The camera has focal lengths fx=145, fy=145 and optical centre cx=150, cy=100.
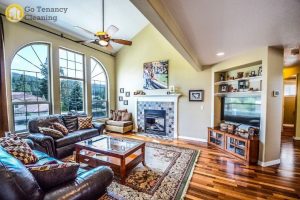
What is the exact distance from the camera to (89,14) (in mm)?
4043

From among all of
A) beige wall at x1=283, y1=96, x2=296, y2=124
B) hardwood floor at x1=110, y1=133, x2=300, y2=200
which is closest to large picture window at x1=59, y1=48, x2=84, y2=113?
hardwood floor at x1=110, y1=133, x2=300, y2=200

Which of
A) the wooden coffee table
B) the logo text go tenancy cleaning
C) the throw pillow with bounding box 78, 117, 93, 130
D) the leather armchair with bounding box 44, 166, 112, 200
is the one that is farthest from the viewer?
the throw pillow with bounding box 78, 117, 93, 130

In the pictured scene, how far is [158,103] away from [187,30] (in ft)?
10.8

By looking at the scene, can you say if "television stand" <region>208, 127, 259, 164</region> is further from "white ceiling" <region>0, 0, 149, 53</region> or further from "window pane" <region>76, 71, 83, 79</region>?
"window pane" <region>76, 71, 83, 79</region>

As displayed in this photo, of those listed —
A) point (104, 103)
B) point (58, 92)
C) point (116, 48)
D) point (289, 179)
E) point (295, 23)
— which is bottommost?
point (289, 179)

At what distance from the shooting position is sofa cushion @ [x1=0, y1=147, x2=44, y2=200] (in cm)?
91

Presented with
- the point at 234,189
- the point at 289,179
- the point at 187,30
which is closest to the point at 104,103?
the point at 187,30

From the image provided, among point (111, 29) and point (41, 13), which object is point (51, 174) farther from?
point (41, 13)

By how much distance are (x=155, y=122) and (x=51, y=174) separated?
168 inches

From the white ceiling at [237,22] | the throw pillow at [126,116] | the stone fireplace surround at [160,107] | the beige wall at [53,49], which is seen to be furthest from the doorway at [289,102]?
the beige wall at [53,49]

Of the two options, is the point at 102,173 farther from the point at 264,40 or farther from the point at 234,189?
the point at 264,40

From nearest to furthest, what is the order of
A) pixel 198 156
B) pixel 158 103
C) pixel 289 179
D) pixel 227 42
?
pixel 289 179 → pixel 227 42 → pixel 198 156 → pixel 158 103

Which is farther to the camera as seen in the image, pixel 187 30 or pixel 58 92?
pixel 58 92

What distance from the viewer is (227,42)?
2574mm
